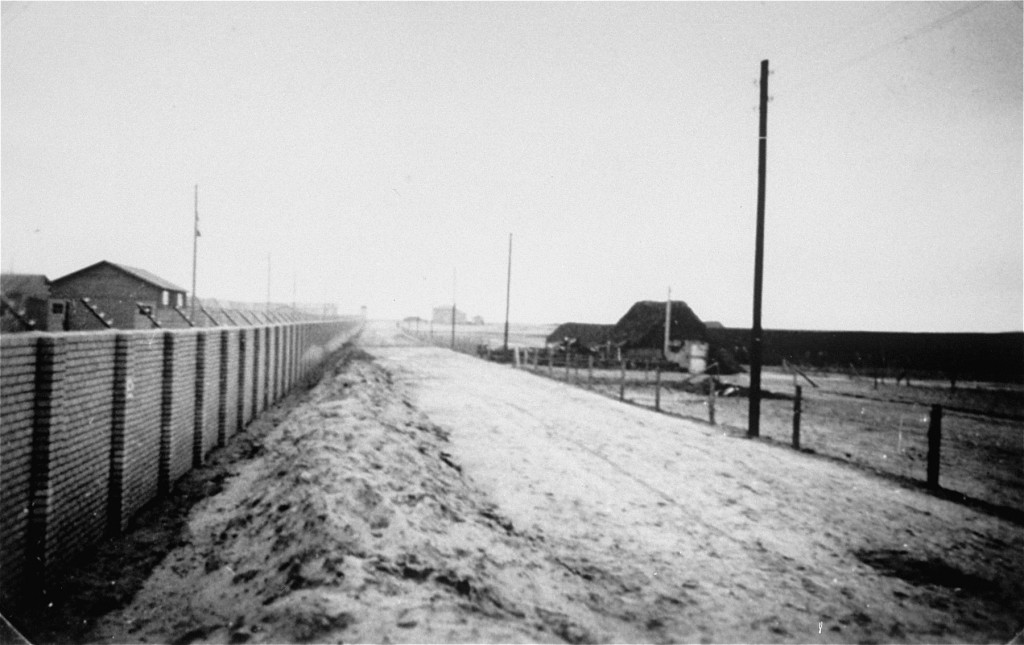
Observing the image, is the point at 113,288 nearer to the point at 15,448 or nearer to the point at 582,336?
the point at 582,336

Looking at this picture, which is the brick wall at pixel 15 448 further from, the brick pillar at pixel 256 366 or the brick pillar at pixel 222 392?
the brick pillar at pixel 256 366

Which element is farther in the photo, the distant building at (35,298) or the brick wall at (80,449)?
the distant building at (35,298)

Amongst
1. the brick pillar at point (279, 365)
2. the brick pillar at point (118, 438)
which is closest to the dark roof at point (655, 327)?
the brick pillar at point (279, 365)

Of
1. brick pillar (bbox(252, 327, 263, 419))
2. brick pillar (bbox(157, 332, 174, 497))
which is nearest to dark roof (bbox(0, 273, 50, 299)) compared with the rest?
brick pillar (bbox(252, 327, 263, 419))

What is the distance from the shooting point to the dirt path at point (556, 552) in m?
4.07

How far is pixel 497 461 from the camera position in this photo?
27.6 feet

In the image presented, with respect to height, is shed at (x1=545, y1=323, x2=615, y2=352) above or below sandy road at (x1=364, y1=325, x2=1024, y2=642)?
above

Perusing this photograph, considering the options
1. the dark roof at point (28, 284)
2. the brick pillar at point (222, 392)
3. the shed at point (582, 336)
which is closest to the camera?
the brick pillar at point (222, 392)

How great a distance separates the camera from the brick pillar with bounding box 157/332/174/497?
25.7ft

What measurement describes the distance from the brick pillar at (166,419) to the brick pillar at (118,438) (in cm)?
145

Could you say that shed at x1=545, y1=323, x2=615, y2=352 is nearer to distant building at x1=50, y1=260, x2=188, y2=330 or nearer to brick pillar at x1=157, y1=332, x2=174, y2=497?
distant building at x1=50, y1=260, x2=188, y2=330

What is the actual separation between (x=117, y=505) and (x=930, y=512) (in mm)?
9939

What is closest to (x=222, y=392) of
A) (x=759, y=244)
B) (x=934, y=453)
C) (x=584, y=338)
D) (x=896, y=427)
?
(x=759, y=244)

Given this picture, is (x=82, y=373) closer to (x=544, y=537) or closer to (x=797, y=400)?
(x=544, y=537)
